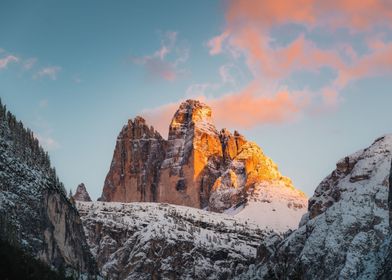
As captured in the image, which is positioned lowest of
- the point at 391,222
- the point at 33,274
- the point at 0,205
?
the point at 33,274

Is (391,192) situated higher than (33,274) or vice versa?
(391,192)

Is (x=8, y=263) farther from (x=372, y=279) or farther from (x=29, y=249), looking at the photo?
(x=29, y=249)

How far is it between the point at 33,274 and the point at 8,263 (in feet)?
24.7

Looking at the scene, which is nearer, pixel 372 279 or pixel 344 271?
pixel 372 279

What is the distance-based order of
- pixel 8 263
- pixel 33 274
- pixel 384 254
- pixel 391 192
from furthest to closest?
pixel 384 254
pixel 391 192
pixel 33 274
pixel 8 263

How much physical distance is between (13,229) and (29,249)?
6.25 m

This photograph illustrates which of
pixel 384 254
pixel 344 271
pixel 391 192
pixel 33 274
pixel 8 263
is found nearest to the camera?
pixel 8 263

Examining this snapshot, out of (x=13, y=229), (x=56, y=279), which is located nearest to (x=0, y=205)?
(x=13, y=229)

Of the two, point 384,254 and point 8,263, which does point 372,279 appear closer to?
point 384,254

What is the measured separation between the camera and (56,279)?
127 m

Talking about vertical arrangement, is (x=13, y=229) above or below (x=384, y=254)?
above

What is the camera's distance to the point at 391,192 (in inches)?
4742

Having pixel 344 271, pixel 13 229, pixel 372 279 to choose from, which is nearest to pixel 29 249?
pixel 13 229

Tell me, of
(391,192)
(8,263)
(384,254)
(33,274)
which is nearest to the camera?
(8,263)
